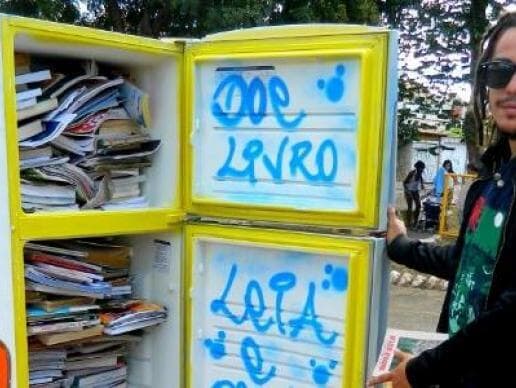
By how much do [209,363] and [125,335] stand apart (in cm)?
35

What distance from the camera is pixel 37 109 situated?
2.14 metres

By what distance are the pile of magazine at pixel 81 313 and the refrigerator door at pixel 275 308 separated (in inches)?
9.0

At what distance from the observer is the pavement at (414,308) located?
5.71m

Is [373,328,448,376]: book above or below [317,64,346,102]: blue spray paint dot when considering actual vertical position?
below

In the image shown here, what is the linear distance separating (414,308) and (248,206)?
14.4 feet

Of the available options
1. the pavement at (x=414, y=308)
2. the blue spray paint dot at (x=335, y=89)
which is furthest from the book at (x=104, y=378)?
the pavement at (x=414, y=308)

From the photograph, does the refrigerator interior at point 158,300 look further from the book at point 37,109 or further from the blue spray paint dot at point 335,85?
the blue spray paint dot at point 335,85

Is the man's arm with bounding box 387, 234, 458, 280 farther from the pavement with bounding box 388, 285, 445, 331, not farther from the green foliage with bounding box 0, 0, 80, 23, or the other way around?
the green foliage with bounding box 0, 0, 80, 23

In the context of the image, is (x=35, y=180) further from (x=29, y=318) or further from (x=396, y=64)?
(x=396, y=64)

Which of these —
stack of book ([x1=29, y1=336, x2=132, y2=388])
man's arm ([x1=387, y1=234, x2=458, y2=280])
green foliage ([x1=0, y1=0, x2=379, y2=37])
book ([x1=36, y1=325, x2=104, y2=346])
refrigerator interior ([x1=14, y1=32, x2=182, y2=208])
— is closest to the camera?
man's arm ([x1=387, y1=234, x2=458, y2=280])

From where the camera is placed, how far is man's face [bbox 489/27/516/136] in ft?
4.95

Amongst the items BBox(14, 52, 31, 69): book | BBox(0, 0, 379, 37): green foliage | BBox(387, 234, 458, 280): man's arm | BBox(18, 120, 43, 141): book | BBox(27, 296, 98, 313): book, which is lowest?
BBox(27, 296, 98, 313): book

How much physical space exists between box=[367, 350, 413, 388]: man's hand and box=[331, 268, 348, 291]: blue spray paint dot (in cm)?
46

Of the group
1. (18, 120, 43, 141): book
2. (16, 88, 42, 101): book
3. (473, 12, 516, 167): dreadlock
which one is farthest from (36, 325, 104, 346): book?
(473, 12, 516, 167): dreadlock
